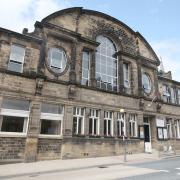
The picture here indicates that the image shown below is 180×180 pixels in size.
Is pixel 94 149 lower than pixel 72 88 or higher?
lower

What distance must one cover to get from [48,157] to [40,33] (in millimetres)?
9349

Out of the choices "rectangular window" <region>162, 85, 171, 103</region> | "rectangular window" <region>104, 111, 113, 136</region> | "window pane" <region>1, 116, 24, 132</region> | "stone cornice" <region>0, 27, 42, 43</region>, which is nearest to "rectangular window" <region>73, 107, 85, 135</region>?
"rectangular window" <region>104, 111, 113, 136</region>

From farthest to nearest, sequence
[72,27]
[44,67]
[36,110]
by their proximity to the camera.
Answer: [72,27], [44,67], [36,110]

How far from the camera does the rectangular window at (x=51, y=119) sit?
14460 millimetres

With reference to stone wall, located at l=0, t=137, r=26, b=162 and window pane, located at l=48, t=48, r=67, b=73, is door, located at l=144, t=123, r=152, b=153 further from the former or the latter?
stone wall, located at l=0, t=137, r=26, b=162

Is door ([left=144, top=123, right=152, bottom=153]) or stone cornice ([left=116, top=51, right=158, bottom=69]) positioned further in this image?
stone cornice ([left=116, top=51, right=158, bottom=69])

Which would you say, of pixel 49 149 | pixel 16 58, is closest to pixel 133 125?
pixel 49 149

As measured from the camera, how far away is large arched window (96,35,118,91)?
61.5 feet

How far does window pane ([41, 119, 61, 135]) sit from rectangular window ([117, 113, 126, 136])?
5725mm

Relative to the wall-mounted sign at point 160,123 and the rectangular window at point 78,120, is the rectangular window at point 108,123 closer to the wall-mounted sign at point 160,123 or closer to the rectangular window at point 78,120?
the rectangular window at point 78,120

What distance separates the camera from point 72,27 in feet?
57.5

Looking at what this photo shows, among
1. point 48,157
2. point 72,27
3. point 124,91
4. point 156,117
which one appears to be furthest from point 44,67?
point 156,117

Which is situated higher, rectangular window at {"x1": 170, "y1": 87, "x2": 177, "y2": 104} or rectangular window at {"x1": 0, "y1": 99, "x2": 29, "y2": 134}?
rectangular window at {"x1": 170, "y1": 87, "x2": 177, "y2": 104}

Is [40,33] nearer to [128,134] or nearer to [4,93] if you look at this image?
[4,93]
